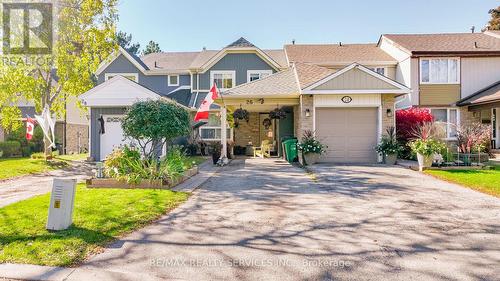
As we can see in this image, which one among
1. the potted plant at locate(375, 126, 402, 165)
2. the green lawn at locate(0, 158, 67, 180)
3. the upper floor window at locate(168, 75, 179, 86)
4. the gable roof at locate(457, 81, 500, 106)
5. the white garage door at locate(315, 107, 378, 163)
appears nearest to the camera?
the green lawn at locate(0, 158, 67, 180)

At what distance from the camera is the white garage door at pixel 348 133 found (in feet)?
48.3

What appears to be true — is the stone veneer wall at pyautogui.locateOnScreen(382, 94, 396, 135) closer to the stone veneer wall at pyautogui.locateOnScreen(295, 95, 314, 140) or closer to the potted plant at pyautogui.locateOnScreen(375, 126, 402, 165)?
the potted plant at pyautogui.locateOnScreen(375, 126, 402, 165)

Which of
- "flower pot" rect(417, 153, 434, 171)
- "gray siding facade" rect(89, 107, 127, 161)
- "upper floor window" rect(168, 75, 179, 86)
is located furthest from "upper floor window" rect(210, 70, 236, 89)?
"flower pot" rect(417, 153, 434, 171)

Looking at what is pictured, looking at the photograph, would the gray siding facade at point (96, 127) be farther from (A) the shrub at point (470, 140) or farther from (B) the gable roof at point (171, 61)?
(A) the shrub at point (470, 140)

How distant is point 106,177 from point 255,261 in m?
6.85

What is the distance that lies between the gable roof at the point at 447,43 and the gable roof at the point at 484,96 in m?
2.20

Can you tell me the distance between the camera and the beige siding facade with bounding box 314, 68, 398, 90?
1412 cm

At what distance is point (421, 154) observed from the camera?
12.2 m

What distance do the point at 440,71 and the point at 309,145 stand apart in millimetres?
11719

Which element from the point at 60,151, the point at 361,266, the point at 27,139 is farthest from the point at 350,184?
→ the point at 60,151

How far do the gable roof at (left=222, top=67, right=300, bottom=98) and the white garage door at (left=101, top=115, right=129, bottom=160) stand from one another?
19.4ft

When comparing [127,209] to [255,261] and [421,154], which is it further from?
[421,154]

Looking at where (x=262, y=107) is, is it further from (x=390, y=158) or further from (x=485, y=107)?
(x=485, y=107)

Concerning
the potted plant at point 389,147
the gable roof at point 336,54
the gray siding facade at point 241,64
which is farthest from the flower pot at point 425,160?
the gray siding facade at point 241,64
